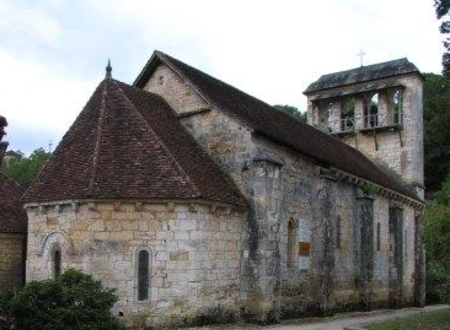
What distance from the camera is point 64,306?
14.7 metres

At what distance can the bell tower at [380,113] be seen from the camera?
105 ft

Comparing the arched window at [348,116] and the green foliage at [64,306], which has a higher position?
the arched window at [348,116]

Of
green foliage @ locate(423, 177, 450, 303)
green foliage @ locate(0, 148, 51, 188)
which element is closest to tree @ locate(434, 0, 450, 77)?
green foliage @ locate(423, 177, 450, 303)

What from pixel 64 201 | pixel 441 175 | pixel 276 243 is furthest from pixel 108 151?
pixel 441 175

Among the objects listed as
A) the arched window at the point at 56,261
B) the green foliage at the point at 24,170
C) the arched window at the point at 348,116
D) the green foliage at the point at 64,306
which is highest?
the arched window at the point at 348,116

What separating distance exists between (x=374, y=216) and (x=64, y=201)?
14505 mm

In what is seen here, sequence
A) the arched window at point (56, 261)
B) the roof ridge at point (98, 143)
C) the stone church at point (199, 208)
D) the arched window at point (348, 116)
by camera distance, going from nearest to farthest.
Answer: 1. the roof ridge at point (98, 143)
2. the stone church at point (199, 208)
3. the arched window at point (56, 261)
4. the arched window at point (348, 116)

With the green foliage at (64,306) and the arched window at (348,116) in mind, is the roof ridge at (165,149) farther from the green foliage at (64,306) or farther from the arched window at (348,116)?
the arched window at (348,116)

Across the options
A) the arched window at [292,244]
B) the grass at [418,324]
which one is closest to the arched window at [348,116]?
the arched window at [292,244]

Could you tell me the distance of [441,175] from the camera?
49.0m

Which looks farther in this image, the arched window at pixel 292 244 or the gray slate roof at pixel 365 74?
the gray slate roof at pixel 365 74

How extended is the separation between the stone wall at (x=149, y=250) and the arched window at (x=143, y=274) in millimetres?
116

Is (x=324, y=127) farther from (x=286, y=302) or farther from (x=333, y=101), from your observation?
(x=286, y=302)

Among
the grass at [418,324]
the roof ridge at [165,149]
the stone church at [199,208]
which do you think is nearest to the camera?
the grass at [418,324]
